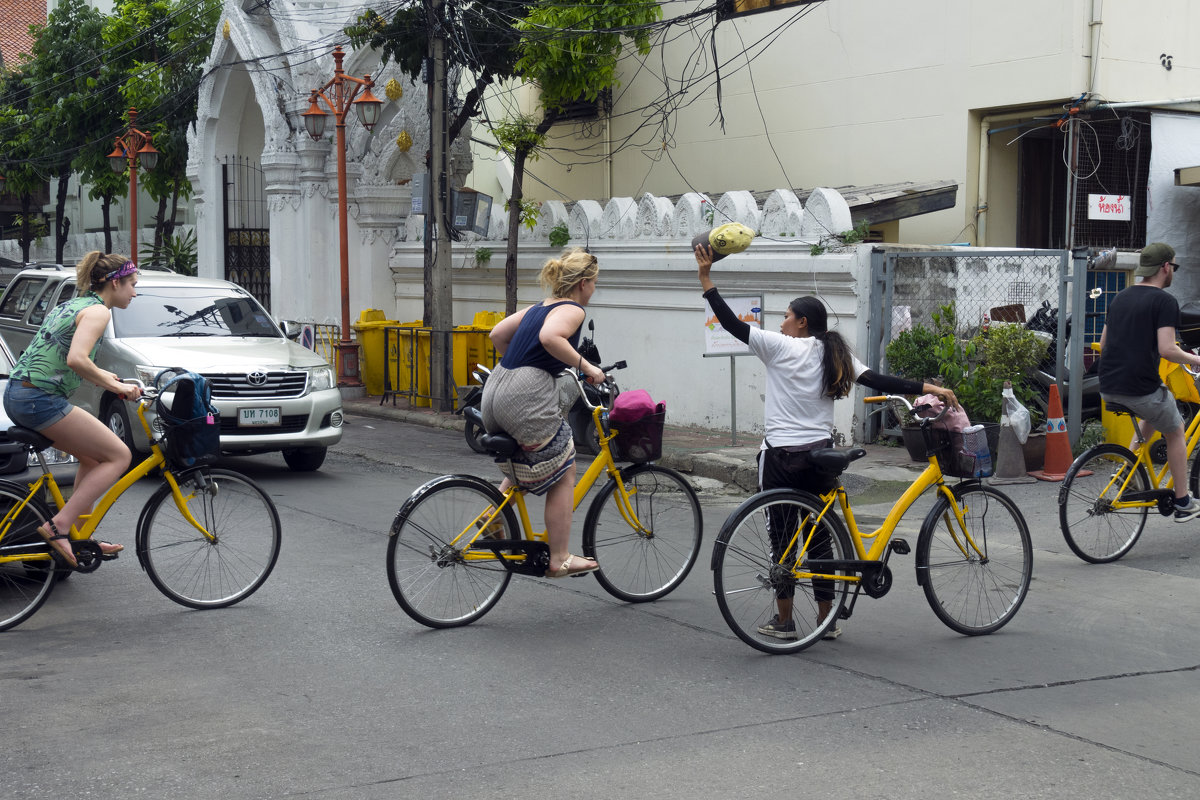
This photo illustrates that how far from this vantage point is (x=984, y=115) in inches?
618

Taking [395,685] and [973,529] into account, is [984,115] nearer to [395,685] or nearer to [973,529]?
[973,529]

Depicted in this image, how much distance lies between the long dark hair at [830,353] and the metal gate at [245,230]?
19.3 meters

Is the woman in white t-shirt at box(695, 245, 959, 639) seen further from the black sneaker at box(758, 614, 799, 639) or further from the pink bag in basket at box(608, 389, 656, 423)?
the pink bag in basket at box(608, 389, 656, 423)

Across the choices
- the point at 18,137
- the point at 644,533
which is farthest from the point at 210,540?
the point at 18,137

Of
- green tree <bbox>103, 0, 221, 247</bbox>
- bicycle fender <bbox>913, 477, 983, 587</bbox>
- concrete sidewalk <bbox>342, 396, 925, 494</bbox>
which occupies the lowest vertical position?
concrete sidewalk <bbox>342, 396, 925, 494</bbox>

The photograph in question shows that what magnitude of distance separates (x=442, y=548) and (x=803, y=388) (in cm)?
187

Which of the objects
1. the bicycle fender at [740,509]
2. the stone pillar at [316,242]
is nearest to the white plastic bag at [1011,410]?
the bicycle fender at [740,509]

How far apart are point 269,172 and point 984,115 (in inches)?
451

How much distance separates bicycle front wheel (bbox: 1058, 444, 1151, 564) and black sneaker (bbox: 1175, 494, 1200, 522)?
0.58ft

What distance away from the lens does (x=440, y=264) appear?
16500 millimetres

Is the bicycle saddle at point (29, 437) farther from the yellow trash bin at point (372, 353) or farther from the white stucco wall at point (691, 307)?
the yellow trash bin at point (372, 353)

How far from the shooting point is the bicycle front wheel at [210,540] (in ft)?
21.7

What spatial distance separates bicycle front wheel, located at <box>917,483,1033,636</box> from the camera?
6.07 metres

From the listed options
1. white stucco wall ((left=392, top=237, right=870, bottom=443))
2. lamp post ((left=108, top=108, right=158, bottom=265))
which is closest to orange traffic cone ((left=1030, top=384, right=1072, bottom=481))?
white stucco wall ((left=392, top=237, right=870, bottom=443))
